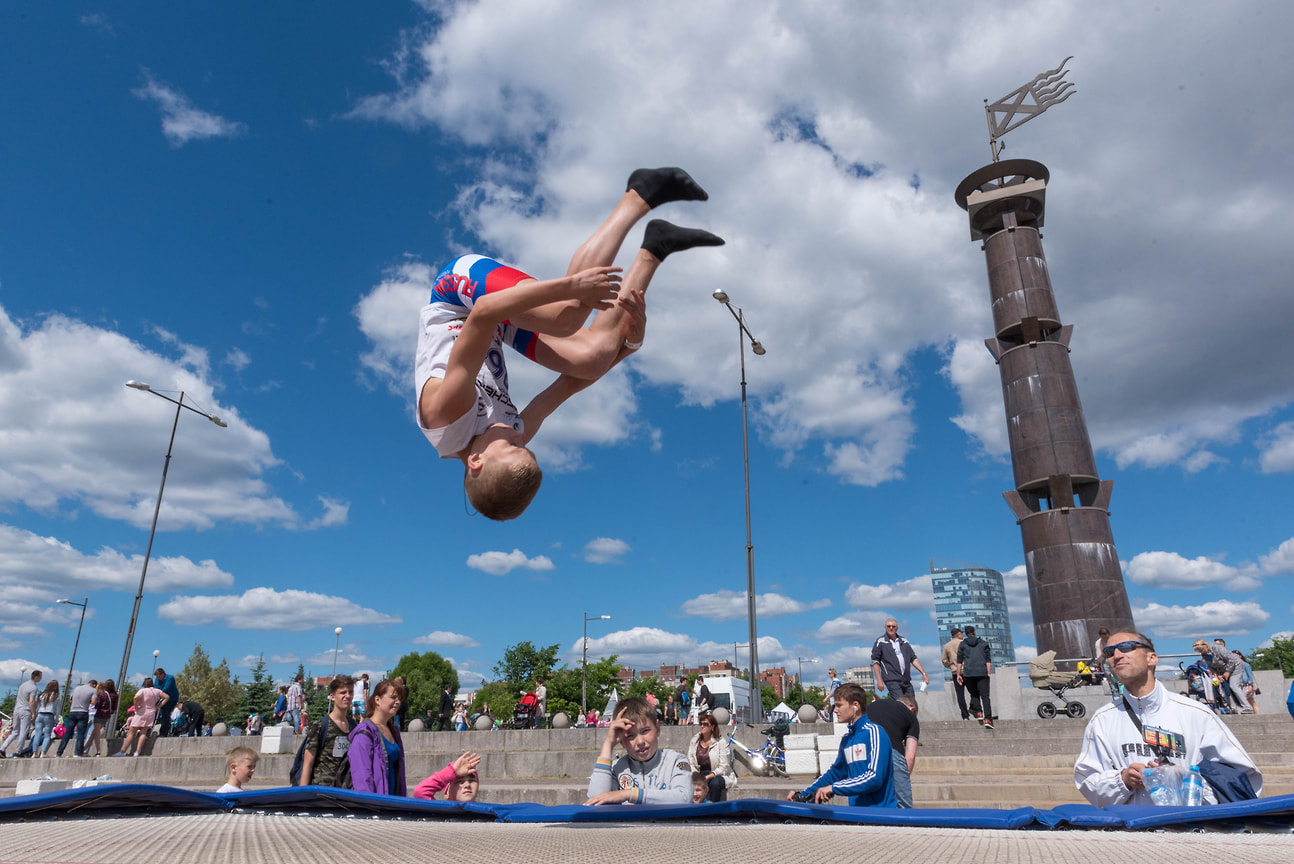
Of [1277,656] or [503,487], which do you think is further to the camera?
[1277,656]

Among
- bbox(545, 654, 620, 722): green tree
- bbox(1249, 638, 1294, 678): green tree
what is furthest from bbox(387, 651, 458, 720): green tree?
bbox(1249, 638, 1294, 678): green tree

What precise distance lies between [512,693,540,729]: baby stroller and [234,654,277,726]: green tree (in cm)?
3626

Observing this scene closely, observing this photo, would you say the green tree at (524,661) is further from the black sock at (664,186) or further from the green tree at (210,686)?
the black sock at (664,186)

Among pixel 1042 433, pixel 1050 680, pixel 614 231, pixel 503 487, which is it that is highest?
pixel 1042 433

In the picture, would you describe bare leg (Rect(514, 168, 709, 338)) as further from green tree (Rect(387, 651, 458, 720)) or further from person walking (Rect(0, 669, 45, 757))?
green tree (Rect(387, 651, 458, 720))

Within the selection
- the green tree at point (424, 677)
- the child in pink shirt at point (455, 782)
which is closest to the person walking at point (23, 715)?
the child in pink shirt at point (455, 782)

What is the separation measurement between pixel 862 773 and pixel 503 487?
143 inches

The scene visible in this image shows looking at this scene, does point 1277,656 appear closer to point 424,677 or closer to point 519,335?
point 424,677

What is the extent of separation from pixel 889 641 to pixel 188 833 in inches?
398

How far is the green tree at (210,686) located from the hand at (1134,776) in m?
57.5

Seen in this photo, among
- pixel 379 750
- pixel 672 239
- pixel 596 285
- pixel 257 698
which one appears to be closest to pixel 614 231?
pixel 672 239

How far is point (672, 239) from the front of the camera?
4164 mm

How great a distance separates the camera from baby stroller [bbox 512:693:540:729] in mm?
19766

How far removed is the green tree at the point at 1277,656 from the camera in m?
75.3
